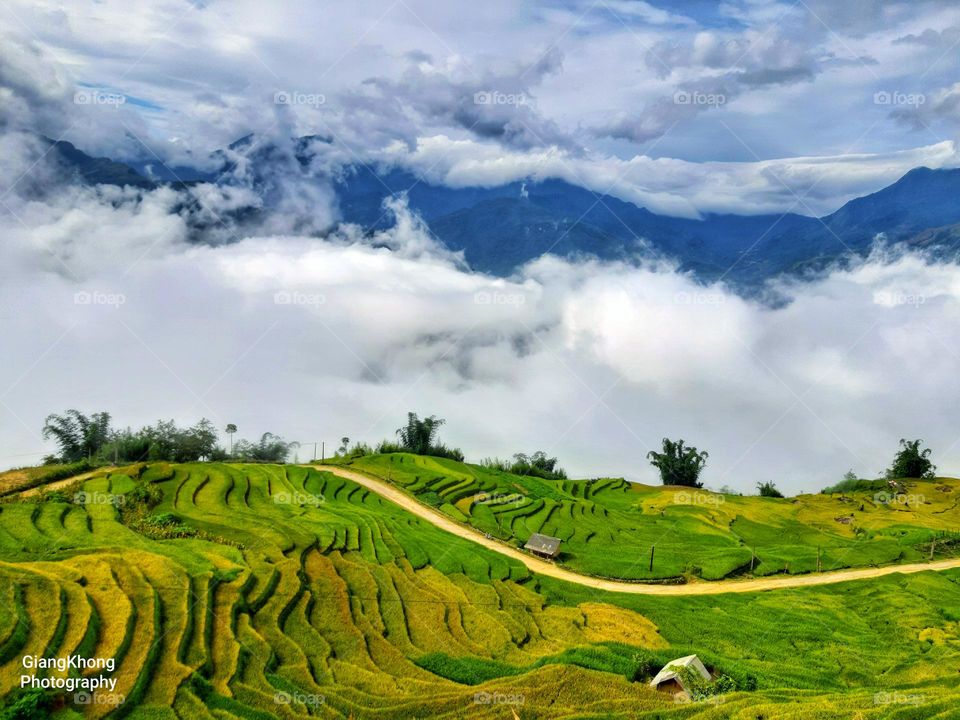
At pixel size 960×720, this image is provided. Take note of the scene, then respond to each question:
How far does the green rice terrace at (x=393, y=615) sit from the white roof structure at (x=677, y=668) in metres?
1.00

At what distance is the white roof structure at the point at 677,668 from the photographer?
24875 millimetres

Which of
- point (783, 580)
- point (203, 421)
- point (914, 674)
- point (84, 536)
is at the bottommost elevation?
point (914, 674)

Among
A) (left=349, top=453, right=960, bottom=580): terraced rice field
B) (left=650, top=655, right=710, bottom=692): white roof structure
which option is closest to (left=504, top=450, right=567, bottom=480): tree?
(left=349, top=453, right=960, bottom=580): terraced rice field

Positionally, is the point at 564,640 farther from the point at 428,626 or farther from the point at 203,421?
the point at 203,421

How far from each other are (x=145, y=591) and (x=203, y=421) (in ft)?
161

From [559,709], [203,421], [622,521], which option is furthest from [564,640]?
[203,421]

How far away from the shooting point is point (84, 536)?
106 ft

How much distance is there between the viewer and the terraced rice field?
49.4 m

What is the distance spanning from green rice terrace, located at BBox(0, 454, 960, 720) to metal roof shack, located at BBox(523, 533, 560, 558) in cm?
149

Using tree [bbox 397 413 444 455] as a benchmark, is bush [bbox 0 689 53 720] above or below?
below

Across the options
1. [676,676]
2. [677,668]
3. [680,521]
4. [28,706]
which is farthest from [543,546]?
[28,706]

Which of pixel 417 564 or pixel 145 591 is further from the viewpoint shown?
pixel 417 564

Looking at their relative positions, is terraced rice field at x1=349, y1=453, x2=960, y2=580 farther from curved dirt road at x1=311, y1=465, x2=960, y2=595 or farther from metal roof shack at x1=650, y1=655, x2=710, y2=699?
metal roof shack at x1=650, y1=655, x2=710, y2=699

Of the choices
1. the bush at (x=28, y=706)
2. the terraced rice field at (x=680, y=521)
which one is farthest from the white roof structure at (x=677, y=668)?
the bush at (x=28, y=706)
